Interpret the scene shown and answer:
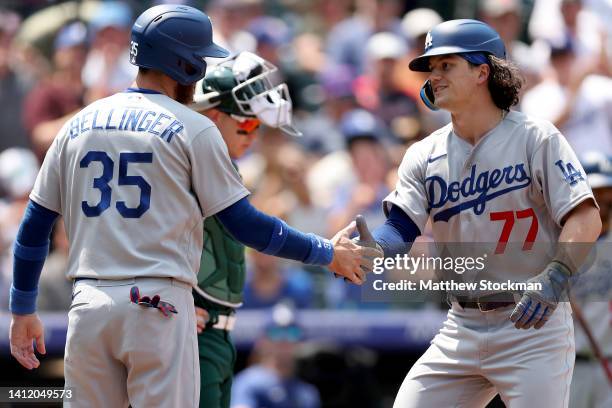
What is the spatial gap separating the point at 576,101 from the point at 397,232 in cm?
403

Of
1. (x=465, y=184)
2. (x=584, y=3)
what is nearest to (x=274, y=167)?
(x=584, y=3)

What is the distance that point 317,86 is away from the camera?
10.4 meters

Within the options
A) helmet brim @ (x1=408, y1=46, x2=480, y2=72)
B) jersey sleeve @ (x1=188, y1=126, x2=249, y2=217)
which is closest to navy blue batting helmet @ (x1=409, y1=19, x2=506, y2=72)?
helmet brim @ (x1=408, y1=46, x2=480, y2=72)

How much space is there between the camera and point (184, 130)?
13.8 feet

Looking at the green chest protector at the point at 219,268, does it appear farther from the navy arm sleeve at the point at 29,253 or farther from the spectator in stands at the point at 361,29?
the spectator in stands at the point at 361,29

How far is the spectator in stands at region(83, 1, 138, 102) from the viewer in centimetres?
985

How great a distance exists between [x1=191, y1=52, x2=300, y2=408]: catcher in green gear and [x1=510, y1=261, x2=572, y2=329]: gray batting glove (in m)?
1.52

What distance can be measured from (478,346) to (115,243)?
4.91 feet

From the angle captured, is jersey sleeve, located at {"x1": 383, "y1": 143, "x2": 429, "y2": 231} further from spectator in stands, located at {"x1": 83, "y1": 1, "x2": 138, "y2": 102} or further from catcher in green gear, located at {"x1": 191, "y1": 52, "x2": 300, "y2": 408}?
spectator in stands, located at {"x1": 83, "y1": 1, "x2": 138, "y2": 102}

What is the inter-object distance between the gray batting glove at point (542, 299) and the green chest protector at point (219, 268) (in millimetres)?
1515

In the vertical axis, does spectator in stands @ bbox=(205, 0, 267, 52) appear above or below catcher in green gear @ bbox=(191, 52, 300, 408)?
above

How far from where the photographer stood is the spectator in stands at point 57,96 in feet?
32.6

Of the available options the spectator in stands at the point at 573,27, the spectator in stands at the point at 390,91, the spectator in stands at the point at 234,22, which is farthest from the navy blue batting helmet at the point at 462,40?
the spectator in stands at the point at 234,22

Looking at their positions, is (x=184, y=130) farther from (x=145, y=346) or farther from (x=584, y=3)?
(x=584, y=3)
